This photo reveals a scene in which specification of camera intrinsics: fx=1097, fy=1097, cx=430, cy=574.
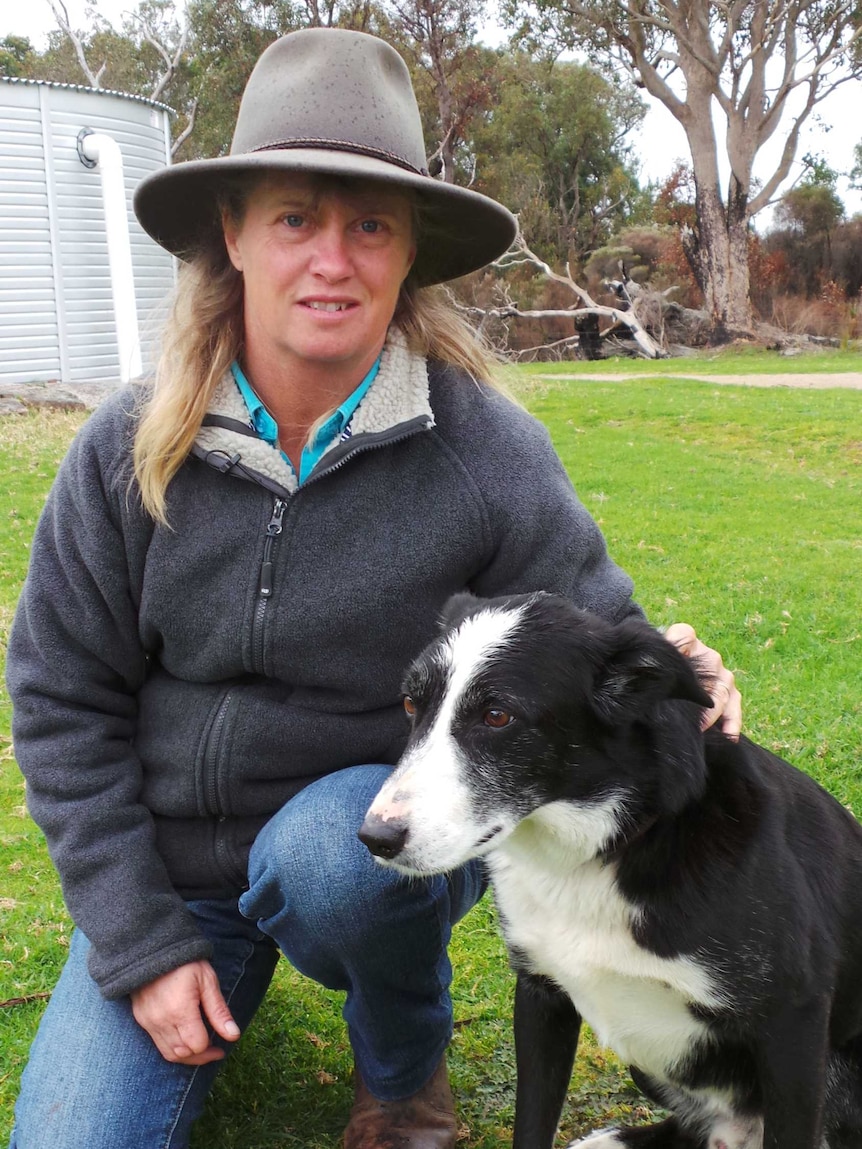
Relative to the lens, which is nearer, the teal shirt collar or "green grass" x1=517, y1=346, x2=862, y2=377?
the teal shirt collar

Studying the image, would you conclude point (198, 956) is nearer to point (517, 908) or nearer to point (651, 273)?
point (517, 908)

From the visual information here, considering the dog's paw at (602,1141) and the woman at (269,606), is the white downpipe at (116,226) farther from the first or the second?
the dog's paw at (602,1141)

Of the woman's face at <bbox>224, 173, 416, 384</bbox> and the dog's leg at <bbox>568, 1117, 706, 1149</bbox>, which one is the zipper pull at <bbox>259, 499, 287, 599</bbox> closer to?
the woman's face at <bbox>224, 173, 416, 384</bbox>

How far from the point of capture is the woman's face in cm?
214

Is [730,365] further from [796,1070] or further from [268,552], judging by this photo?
[796,1070]

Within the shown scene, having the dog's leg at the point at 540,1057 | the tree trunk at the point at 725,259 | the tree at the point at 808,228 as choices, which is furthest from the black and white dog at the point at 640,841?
the tree at the point at 808,228

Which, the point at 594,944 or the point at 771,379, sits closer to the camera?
the point at 594,944

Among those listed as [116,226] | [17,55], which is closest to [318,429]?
[116,226]

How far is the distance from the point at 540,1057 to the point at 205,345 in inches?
63.3

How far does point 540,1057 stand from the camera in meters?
2.16

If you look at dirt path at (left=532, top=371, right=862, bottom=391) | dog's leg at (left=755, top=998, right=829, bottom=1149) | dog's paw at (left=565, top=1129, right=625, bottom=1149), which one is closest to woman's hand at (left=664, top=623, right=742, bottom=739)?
dog's leg at (left=755, top=998, right=829, bottom=1149)

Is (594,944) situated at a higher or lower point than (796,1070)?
higher

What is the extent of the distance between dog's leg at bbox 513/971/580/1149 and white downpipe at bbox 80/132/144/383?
40.9 feet

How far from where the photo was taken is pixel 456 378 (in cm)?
244
